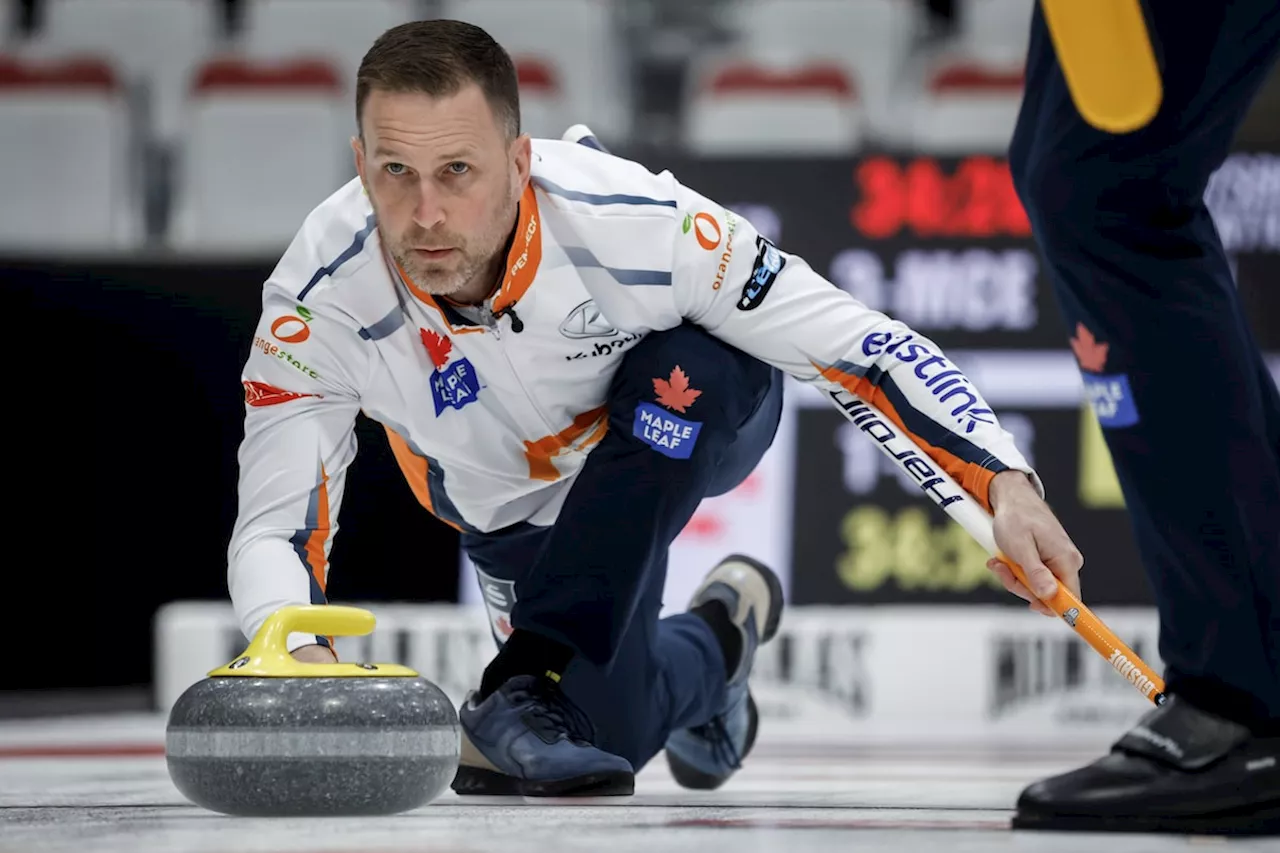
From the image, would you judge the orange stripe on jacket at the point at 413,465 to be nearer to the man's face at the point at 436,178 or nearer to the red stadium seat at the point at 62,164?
the man's face at the point at 436,178

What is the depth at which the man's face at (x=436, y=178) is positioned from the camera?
6.23 ft

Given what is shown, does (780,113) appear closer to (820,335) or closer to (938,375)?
(820,335)

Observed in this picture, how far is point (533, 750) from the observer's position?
1.91 metres

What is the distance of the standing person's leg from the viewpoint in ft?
4.77

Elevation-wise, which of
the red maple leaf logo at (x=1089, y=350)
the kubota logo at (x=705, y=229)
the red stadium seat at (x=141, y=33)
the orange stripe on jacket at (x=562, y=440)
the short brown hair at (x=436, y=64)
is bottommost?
the orange stripe on jacket at (x=562, y=440)

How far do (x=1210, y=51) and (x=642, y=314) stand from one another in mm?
837

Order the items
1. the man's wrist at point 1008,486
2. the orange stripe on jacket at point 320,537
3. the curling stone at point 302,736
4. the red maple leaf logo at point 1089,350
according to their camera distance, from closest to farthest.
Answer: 1. the curling stone at point 302,736
2. the red maple leaf logo at point 1089,350
3. the man's wrist at point 1008,486
4. the orange stripe on jacket at point 320,537

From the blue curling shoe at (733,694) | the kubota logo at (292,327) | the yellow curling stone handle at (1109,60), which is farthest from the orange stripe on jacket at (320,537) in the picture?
the yellow curling stone handle at (1109,60)

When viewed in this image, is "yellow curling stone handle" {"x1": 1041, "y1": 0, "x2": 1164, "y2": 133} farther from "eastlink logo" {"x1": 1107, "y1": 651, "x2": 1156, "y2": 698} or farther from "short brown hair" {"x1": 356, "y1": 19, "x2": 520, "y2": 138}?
"short brown hair" {"x1": 356, "y1": 19, "x2": 520, "y2": 138}

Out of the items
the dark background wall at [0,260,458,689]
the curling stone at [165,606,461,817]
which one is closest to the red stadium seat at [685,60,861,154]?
the dark background wall at [0,260,458,689]

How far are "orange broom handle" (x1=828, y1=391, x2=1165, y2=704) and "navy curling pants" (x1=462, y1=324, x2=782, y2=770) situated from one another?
0.17 m

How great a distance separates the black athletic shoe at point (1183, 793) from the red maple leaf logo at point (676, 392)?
2.45 ft

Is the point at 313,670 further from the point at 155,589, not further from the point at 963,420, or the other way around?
the point at 155,589

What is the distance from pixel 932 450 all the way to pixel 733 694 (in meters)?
0.77
